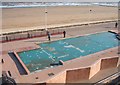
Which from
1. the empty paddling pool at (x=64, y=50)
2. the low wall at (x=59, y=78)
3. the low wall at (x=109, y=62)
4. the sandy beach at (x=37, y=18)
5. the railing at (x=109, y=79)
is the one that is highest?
the sandy beach at (x=37, y=18)

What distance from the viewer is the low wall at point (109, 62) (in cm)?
1387

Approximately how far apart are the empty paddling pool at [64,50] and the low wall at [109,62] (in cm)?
193

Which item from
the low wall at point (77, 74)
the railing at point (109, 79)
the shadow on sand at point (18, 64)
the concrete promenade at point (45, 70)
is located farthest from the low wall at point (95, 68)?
the shadow on sand at point (18, 64)

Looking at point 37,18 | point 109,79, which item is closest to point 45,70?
point 109,79

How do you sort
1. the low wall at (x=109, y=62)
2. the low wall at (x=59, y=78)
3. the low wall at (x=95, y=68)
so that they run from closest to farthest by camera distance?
the low wall at (x=59, y=78)
the low wall at (x=95, y=68)
the low wall at (x=109, y=62)

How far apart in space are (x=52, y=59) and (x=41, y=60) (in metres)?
0.82

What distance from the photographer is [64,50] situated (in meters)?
16.0

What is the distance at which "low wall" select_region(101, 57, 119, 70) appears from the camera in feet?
45.5

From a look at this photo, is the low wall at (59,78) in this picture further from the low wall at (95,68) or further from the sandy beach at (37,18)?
the sandy beach at (37,18)

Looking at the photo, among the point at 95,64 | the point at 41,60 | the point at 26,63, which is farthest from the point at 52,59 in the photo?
the point at 95,64

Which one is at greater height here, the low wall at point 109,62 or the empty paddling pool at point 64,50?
the empty paddling pool at point 64,50

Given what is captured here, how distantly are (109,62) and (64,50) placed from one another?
3.86 meters

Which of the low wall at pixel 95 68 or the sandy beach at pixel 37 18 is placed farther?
the sandy beach at pixel 37 18

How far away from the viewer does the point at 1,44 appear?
16.3m
